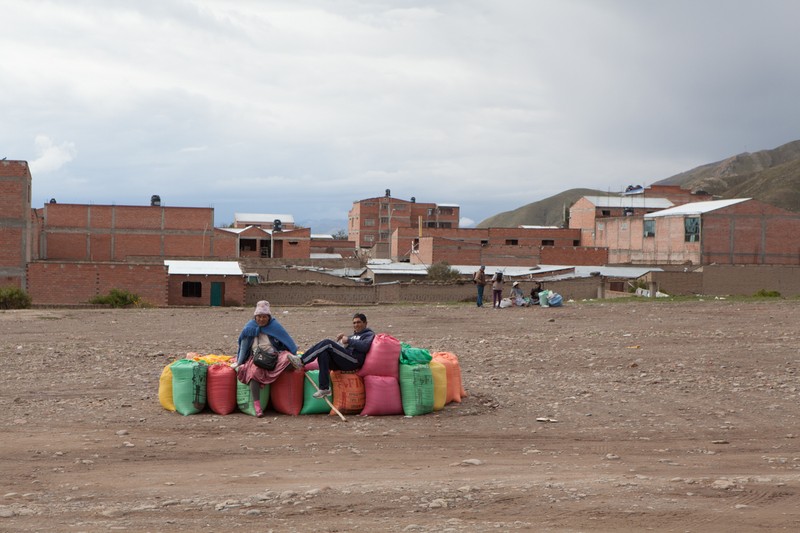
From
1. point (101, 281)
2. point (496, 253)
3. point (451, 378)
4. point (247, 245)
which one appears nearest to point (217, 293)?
point (101, 281)

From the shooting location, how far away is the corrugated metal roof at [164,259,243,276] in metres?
45.0

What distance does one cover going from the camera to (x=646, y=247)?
2685 inches

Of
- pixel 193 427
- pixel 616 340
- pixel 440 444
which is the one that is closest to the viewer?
pixel 440 444

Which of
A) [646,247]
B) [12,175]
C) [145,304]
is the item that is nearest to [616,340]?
[145,304]

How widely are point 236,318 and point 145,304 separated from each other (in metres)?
15.7

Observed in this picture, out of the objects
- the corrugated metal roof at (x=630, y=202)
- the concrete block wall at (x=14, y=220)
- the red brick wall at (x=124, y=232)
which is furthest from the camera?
the corrugated metal roof at (x=630, y=202)

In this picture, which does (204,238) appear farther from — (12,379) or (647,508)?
(647,508)

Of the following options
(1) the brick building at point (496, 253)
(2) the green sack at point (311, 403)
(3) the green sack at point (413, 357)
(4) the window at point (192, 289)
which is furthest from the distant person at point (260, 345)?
(1) the brick building at point (496, 253)

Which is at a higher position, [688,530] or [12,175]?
[12,175]

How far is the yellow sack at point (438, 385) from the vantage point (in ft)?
36.3

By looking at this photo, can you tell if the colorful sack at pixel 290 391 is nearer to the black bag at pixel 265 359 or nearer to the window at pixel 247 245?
the black bag at pixel 265 359

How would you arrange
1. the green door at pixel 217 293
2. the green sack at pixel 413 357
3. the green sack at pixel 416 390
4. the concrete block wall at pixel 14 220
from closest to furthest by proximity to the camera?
1. the green sack at pixel 416 390
2. the green sack at pixel 413 357
3. the green door at pixel 217 293
4. the concrete block wall at pixel 14 220

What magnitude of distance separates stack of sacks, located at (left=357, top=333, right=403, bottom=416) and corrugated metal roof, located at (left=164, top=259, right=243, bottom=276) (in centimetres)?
3456

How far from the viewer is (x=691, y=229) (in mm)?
63031
